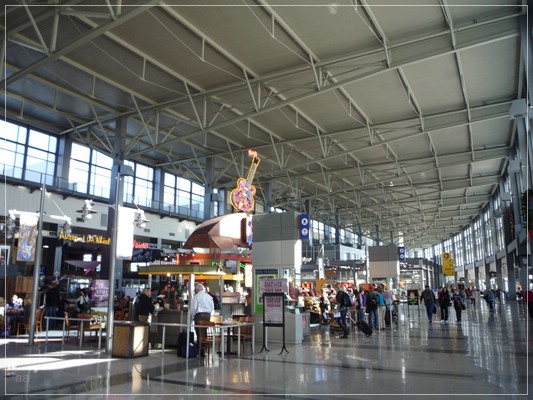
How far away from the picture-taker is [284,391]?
6.48 meters

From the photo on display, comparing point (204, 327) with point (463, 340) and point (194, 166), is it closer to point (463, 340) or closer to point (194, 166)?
point (463, 340)

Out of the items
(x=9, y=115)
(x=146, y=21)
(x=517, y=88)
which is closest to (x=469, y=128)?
(x=517, y=88)

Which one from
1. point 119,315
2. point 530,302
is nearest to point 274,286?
point 119,315

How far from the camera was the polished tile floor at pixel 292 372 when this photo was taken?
6.43m

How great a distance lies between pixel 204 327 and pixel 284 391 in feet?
12.5

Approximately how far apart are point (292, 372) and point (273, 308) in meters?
3.40

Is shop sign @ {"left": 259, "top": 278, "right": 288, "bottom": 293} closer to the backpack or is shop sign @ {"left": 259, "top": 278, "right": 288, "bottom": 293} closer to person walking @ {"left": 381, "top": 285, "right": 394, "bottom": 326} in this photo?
the backpack

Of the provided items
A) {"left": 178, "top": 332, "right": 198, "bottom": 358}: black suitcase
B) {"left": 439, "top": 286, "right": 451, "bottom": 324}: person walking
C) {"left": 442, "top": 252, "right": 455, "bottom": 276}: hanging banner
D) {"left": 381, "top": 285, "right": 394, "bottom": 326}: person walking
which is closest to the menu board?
{"left": 178, "top": 332, "right": 198, "bottom": 358}: black suitcase

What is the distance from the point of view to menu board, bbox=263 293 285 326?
11.2m

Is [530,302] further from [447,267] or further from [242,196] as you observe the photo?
[447,267]

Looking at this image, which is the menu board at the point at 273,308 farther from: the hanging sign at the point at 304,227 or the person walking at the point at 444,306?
the person walking at the point at 444,306

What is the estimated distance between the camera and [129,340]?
31.5 feet

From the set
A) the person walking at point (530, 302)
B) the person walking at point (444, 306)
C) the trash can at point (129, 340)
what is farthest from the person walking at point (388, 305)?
the trash can at point (129, 340)

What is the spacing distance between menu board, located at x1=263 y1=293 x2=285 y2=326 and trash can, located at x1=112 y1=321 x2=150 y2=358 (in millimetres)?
3116
